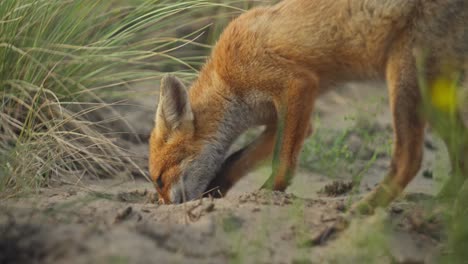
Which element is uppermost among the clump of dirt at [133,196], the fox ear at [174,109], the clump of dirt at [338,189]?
the fox ear at [174,109]

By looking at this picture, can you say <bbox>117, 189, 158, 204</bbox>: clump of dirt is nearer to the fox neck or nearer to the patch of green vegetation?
the fox neck

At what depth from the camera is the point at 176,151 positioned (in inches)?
218

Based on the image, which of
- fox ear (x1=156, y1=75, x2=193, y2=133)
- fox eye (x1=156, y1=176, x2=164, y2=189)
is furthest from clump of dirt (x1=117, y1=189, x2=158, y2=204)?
fox ear (x1=156, y1=75, x2=193, y2=133)

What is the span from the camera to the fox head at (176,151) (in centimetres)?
545

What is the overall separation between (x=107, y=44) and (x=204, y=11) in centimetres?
218

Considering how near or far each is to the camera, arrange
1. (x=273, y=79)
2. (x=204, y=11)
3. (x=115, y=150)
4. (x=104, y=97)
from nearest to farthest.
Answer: (x=273, y=79) < (x=115, y=150) < (x=104, y=97) < (x=204, y=11)

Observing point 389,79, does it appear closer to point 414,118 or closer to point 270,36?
point 414,118

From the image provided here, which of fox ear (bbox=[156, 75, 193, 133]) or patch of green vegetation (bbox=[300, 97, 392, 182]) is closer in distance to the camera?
fox ear (bbox=[156, 75, 193, 133])

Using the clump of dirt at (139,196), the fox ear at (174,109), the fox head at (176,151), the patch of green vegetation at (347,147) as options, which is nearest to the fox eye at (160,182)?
the fox head at (176,151)

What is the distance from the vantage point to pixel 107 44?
6367 mm

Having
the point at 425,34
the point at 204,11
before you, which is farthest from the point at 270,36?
the point at 204,11

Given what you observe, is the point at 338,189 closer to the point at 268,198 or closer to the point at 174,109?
the point at 268,198

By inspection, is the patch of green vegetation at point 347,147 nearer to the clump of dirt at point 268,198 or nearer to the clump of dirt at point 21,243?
the clump of dirt at point 268,198

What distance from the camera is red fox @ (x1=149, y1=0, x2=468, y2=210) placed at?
4555 mm
